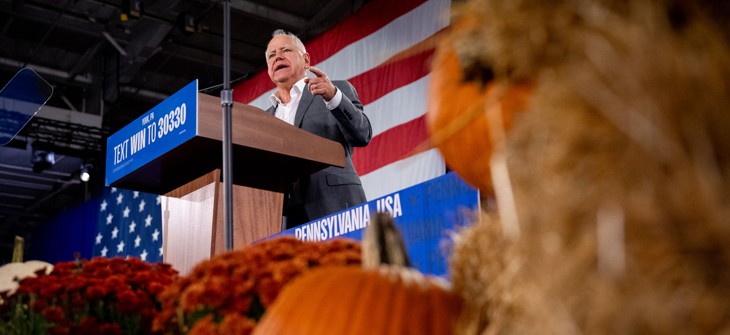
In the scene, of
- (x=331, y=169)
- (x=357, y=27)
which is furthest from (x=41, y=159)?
(x=331, y=169)

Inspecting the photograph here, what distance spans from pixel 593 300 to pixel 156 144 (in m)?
1.73

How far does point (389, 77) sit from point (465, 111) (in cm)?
445

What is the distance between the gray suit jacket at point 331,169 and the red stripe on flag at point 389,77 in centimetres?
218

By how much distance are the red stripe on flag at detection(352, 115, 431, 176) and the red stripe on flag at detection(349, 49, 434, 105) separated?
0.29 m

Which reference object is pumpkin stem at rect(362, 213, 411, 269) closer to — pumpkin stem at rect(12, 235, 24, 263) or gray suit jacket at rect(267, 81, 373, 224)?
pumpkin stem at rect(12, 235, 24, 263)

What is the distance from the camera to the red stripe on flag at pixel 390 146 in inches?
189

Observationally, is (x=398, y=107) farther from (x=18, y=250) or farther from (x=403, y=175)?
(x=18, y=250)

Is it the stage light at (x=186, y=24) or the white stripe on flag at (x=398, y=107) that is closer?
the white stripe on flag at (x=398, y=107)

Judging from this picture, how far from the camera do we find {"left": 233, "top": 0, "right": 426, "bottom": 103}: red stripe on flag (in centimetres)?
509

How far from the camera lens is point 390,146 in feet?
16.5

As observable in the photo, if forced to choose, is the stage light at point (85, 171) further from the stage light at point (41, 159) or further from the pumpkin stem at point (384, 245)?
the pumpkin stem at point (384, 245)

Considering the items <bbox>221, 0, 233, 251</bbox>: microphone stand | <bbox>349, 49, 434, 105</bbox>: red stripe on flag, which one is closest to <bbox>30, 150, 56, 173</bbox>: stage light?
<bbox>349, 49, 434, 105</bbox>: red stripe on flag

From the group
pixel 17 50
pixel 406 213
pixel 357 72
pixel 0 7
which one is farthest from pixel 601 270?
pixel 17 50

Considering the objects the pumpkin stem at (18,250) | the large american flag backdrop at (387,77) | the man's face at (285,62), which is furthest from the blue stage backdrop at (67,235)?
the pumpkin stem at (18,250)
